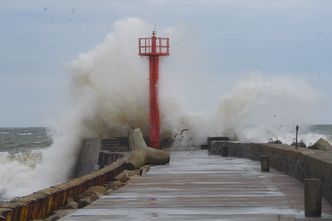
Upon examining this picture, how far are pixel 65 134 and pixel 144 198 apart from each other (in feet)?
67.7

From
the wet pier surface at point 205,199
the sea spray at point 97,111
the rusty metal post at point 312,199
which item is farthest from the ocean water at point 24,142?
the rusty metal post at point 312,199

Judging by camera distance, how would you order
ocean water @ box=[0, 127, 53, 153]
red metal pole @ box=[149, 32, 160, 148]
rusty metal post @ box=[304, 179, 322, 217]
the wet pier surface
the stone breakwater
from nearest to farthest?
1. the stone breakwater
2. rusty metal post @ box=[304, 179, 322, 217]
3. the wet pier surface
4. red metal pole @ box=[149, 32, 160, 148]
5. ocean water @ box=[0, 127, 53, 153]

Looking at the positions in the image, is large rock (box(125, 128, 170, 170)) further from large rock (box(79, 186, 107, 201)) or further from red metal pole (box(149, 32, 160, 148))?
red metal pole (box(149, 32, 160, 148))

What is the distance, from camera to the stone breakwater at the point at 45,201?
7.83 metres

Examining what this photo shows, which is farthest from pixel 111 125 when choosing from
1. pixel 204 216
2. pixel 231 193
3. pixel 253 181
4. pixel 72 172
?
pixel 204 216

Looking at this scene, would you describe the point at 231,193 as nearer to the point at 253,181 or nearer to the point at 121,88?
the point at 253,181

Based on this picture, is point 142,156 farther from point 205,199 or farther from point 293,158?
point 205,199

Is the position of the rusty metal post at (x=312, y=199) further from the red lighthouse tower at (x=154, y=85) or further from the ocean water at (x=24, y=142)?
the ocean water at (x=24, y=142)

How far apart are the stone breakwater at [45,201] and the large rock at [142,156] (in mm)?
3444

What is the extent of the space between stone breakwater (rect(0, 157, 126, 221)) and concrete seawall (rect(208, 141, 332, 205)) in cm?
368

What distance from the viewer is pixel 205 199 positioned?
33.4 ft

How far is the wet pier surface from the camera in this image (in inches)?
331

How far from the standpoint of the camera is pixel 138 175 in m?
14.9

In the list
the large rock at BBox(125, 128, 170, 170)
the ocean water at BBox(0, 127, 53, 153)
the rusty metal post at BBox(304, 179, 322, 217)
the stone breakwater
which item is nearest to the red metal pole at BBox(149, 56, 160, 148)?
the large rock at BBox(125, 128, 170, 170)
